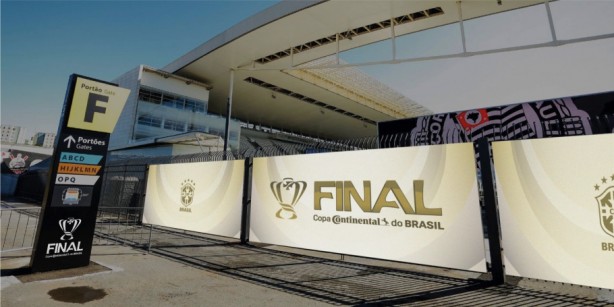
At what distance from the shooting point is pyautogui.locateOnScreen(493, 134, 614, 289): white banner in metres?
4.61

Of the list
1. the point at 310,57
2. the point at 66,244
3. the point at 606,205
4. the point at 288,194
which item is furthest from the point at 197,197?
the point at 310,57

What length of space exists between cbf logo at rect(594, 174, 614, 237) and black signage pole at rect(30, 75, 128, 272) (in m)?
9.89

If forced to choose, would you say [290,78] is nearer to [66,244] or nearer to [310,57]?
[310,57]

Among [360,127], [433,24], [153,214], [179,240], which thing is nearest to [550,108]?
[433,24]

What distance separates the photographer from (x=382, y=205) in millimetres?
6723

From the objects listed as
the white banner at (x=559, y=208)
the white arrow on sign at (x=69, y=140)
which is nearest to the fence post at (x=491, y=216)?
the white banner at (x=559, y=208)

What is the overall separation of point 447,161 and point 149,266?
7042 millimetres

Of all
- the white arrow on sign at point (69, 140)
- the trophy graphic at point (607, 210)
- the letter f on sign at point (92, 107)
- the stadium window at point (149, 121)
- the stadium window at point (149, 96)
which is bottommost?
the trophy graphic at point (607, 210)

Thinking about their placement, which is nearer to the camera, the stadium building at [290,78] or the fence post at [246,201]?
the fence post at [246,201]

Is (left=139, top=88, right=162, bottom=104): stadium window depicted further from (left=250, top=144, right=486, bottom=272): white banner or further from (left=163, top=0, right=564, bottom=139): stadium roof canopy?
Answer: (left=250, top=144, right=486, bottom=272): white banner

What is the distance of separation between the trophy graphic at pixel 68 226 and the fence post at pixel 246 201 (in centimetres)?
432

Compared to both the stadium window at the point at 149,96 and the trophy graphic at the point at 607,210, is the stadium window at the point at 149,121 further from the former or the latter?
the trophy graphic at the point at 607,210

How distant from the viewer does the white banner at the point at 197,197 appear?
9.85m

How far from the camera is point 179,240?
10.1 metres
